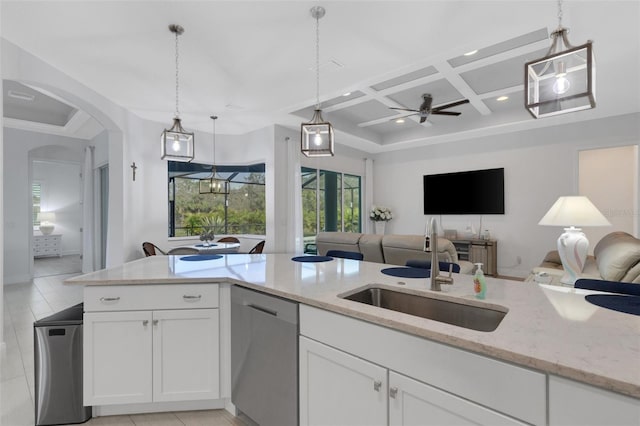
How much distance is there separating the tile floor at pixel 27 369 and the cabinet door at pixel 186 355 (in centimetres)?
20

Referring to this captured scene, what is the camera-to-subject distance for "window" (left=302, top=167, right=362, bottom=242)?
648cm

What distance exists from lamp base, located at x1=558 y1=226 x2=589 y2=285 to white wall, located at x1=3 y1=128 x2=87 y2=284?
27.5 ft

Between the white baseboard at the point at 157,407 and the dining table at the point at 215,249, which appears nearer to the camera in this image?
the white baseboard at the point at 157,407

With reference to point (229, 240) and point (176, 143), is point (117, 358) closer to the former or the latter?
point (176, 143)

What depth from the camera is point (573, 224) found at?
8.69ft

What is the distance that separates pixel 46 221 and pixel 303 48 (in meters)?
10.1

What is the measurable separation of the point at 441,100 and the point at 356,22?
305 centimetres

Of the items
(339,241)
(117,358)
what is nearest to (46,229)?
(339,241)

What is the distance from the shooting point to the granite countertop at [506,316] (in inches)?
33.1

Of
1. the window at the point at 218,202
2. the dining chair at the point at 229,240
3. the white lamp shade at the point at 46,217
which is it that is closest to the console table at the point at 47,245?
the white lamp shade at the point at 46,217

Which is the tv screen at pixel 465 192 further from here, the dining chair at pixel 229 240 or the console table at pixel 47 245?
the console table at pixel 47 245

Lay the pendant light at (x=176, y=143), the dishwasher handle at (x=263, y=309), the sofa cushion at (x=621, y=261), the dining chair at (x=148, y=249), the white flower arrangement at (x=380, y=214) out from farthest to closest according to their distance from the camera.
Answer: the white flower arrangement at (x=380, y=214) < the dining chair at (x=148, y=249) < the pendant light at (x=176, y=143) < the sofa cushion at (x=621, y=261) < the dishwasher handle at (x=263, y=309)

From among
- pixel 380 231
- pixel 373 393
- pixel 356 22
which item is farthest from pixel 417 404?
pixel 380 231

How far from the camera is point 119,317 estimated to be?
1.87m
